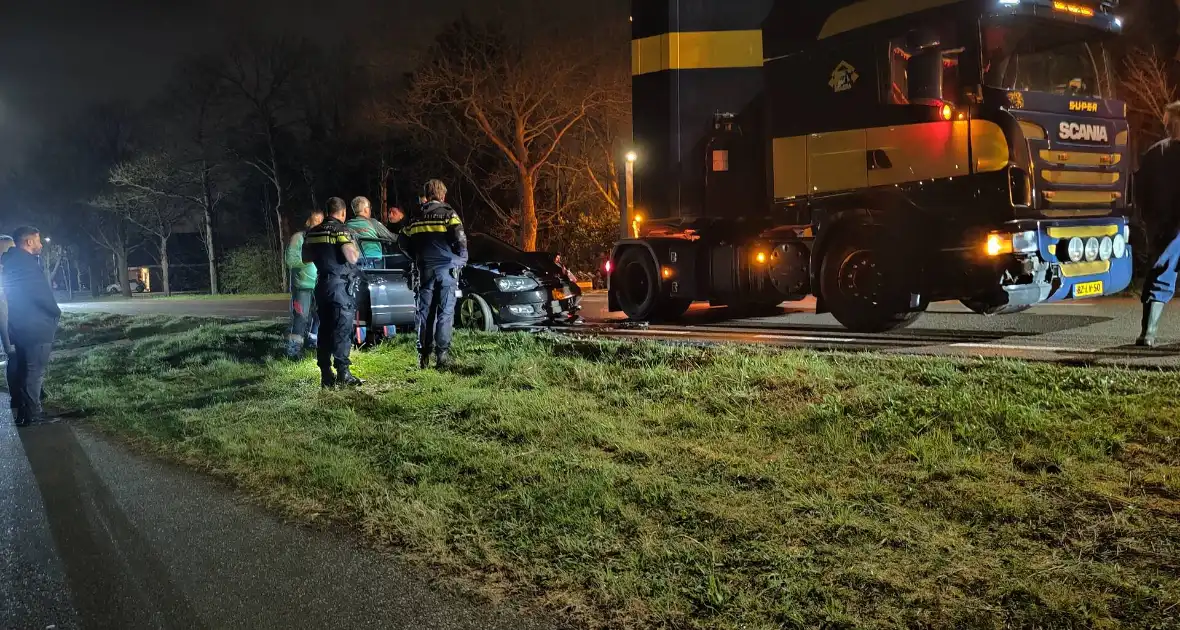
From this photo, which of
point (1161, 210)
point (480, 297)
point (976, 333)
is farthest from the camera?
point (480, 297)

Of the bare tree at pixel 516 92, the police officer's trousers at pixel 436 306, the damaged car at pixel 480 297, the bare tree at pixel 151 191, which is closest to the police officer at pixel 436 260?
the police officer's trousers at pixel 436 306

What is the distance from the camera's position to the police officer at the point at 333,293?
7.57 m

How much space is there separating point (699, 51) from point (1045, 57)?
3821 mm

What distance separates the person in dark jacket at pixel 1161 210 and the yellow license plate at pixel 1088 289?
794 millimetres

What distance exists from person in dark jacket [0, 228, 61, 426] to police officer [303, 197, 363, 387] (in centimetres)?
229

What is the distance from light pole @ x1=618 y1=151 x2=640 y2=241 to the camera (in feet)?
37.0

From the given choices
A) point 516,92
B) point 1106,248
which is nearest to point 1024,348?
point 1106,248

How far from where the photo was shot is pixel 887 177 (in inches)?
327

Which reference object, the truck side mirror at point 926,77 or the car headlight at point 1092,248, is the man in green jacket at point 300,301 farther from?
the car headlight at point 1092,248

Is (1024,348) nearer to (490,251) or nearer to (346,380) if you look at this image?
(346,380)

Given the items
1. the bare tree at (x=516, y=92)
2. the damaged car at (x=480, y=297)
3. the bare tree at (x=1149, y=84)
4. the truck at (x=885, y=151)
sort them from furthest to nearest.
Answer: the bare tree at (x=516, y=92) < the bare tree at (x=1149, y=84) < the damaged car at (x=480, y=297) < the truck at (x=885, y=151)

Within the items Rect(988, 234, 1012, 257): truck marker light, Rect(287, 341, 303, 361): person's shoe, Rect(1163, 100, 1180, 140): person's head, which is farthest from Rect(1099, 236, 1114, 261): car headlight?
Rect(287, 341, 303, 361): person's shoe

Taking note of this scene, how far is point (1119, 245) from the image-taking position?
316 inches

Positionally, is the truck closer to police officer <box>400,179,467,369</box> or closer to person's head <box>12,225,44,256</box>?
police officer <box>400,179,467,369</box>
